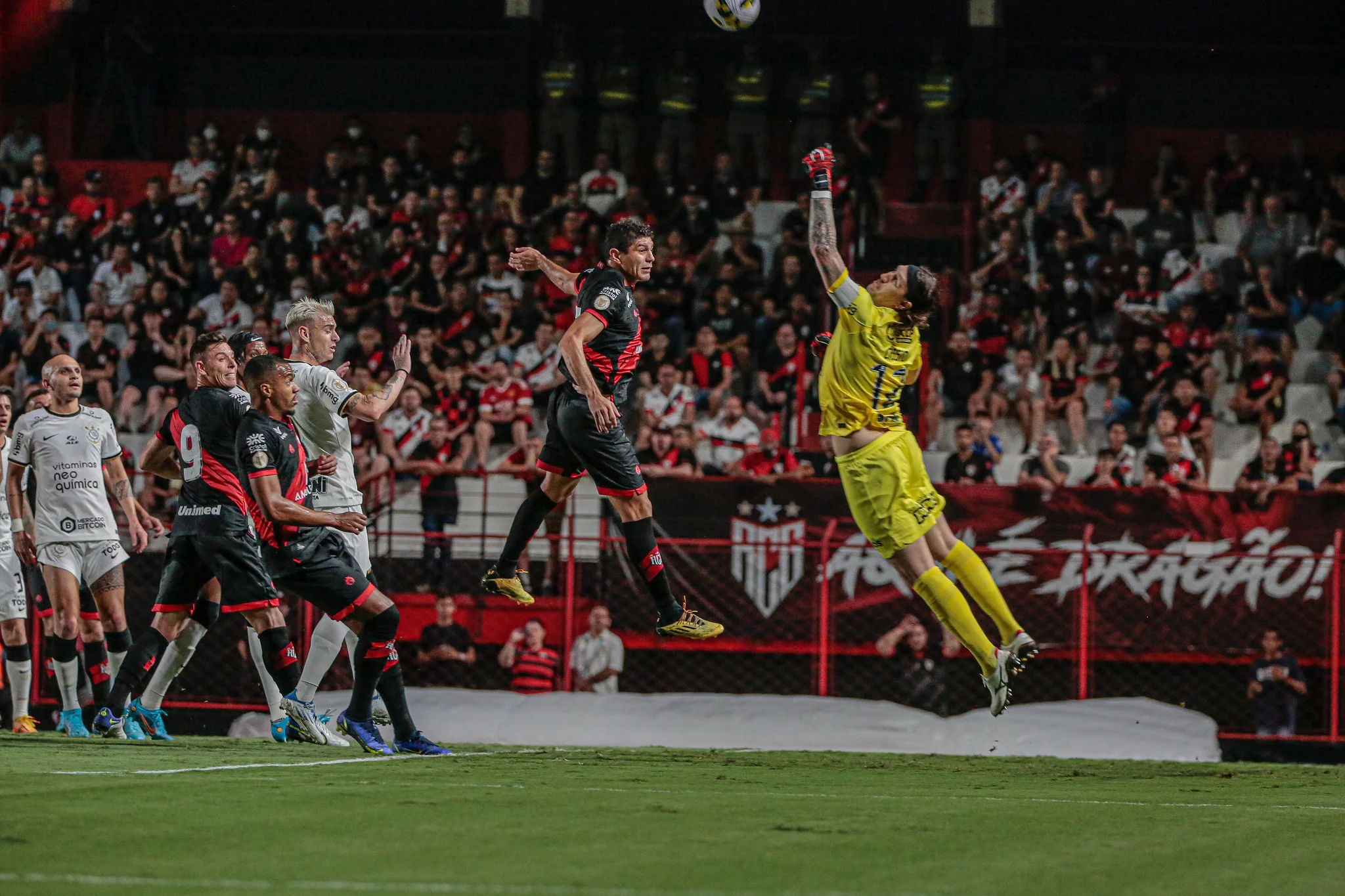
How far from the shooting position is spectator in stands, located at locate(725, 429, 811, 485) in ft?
50.8

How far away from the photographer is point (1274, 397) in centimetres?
1747

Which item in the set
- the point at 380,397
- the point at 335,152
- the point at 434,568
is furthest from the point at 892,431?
the point at 335,152

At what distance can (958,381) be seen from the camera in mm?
17641

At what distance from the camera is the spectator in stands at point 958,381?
17.5 metres

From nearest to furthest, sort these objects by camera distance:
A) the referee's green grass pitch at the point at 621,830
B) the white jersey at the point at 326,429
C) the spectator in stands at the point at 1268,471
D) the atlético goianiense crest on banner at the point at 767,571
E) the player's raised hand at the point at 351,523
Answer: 1. the referee's green grass pitch at the point at 621,830
2. the player's raised hand at the point at 351,523
3. the white jersey at the point at 326,429
4. the atlético goianiense crest on banner at the point at 767,571
5. the spectator in stands at the point at 1268,471

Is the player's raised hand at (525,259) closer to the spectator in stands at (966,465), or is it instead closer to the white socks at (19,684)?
the white socks at (19,684)

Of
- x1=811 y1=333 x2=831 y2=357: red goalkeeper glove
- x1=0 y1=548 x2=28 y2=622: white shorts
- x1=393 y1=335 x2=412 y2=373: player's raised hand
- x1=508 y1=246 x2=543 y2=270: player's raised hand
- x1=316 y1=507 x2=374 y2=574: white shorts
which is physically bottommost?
x1=0 y1=548 x2=28 y2=622: white shorts

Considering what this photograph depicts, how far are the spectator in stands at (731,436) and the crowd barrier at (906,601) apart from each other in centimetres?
169

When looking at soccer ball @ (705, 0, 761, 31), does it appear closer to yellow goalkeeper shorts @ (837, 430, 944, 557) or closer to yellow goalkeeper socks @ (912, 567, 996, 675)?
yellow goalkeeper shorts @ (837, 430, 944, 557)

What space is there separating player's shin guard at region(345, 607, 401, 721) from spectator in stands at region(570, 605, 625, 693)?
5.44 m

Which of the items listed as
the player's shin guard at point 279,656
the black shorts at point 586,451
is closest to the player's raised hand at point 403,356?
the black shorts at point 586,451

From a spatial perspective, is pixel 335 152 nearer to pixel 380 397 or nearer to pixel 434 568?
pixel 434 568

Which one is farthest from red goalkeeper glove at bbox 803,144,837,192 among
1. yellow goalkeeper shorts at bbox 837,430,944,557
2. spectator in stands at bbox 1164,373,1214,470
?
spectator in stands at bbox 1164,373,1214,470

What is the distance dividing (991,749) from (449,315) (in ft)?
30.2
